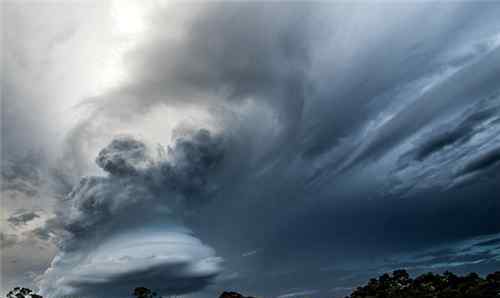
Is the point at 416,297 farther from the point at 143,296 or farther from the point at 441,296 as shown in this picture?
the point at 143,296

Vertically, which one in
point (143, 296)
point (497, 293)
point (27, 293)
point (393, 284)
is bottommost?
point (497, 293)

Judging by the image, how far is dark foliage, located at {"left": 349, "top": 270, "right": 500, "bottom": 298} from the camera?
133625 millimetres

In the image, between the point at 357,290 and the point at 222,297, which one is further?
the point at 357,290

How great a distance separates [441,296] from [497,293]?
1814 centimetres

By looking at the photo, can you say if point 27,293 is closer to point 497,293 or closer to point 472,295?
point 472,295

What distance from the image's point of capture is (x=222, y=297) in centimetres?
14788

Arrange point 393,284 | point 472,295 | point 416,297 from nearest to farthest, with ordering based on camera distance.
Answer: point 472,295
point 416,297
point 393,284

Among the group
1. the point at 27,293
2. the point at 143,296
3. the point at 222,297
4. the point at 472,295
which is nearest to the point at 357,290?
the point at 472,295

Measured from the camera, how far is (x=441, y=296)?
455 feet

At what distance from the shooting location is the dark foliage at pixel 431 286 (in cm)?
13362

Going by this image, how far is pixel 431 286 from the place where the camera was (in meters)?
155

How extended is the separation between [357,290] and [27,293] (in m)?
130

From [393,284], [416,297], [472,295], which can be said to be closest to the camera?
[472,295]

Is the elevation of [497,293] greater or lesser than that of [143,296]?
lesser
